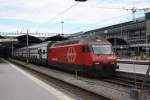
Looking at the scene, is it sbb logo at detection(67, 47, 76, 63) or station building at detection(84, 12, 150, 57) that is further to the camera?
station building at detection(84, 12, 150, 57)

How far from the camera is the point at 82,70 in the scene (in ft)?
89.8

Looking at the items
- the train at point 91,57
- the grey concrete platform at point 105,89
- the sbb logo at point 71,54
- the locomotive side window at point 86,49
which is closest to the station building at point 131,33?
the sbb logo at point 71,54

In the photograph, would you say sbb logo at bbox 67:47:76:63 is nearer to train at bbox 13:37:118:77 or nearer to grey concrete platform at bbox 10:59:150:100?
train at bbox 13:37:118:77

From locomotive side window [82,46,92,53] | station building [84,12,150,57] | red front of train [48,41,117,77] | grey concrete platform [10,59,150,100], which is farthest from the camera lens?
station building [84,12,150,57]

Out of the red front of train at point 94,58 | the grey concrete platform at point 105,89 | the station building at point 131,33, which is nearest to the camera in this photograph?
the grey concrete platform at point 105,89

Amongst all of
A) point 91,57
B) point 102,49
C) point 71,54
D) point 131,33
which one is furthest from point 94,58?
point 131,33

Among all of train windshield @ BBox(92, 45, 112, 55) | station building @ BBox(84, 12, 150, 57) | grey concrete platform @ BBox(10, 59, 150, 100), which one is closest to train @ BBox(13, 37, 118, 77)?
train windshield @ BBox(92, 45, 112, 55)

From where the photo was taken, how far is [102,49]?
27141 millimetres

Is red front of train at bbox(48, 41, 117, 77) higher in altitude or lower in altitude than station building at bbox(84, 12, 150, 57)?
lower

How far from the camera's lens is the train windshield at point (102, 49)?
26812 mm

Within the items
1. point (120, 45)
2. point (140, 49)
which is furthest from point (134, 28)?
point (120, 45)

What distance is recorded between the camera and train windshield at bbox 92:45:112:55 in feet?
88.0

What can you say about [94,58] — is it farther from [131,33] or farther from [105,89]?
[131,33]

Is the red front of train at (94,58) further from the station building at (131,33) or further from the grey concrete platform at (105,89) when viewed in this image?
the station building at (131,33)
